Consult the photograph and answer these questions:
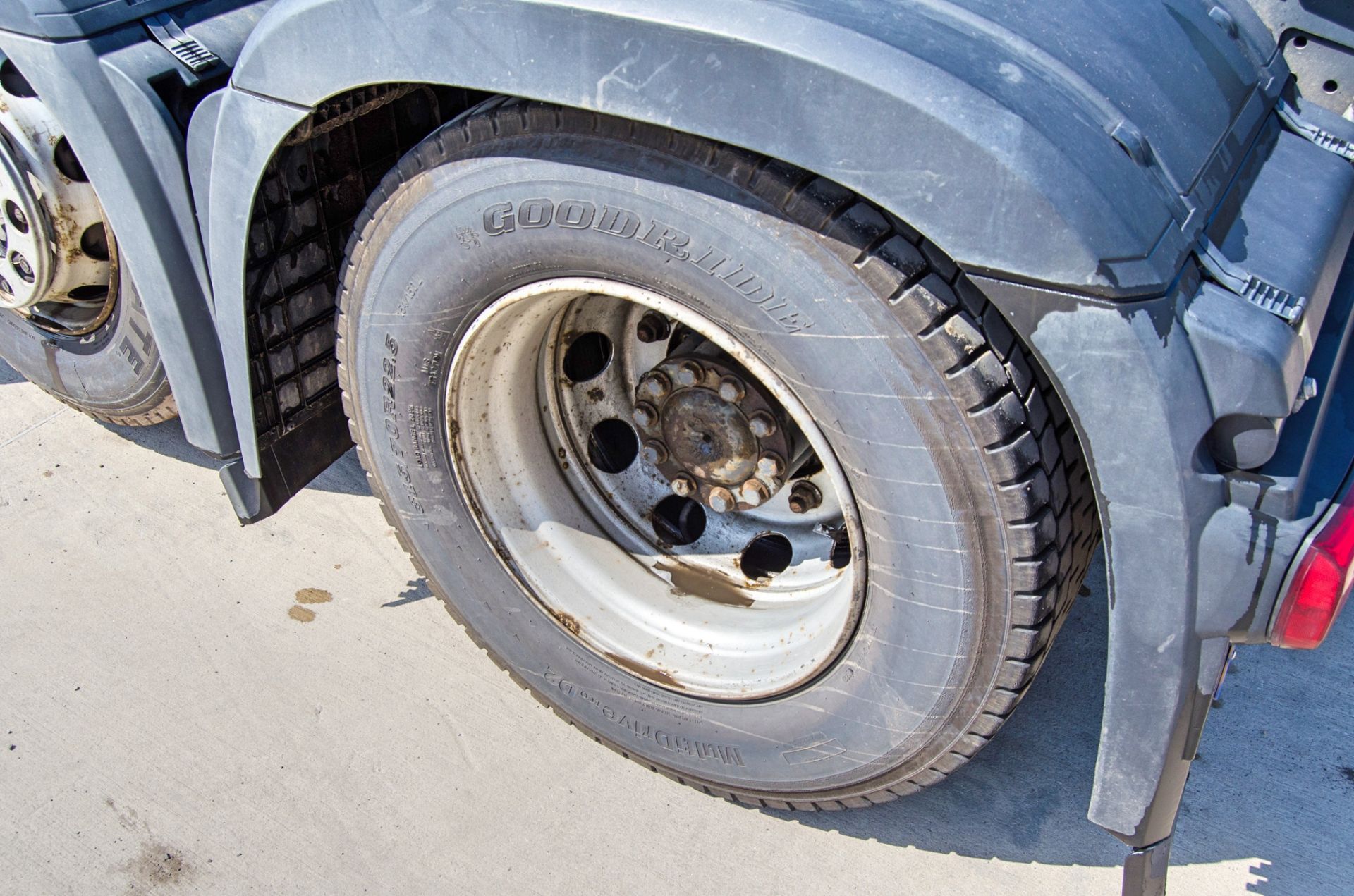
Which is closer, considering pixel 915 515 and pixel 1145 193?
pixel 1145 193

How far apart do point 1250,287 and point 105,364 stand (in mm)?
2694

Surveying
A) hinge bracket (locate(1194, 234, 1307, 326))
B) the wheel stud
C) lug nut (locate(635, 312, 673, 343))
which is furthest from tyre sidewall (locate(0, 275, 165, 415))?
hinge bracket (locate(1194, 234, 1307, 326))

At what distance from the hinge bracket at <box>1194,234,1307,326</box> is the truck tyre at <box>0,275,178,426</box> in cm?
235

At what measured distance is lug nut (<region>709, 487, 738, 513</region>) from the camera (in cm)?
209

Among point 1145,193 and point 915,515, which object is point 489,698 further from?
point 1145,193

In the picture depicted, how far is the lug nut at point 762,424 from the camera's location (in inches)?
77.7

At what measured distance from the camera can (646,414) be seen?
213 centimetres

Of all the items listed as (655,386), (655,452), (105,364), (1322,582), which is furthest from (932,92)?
(105,364)

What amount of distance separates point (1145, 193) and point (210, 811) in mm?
2056

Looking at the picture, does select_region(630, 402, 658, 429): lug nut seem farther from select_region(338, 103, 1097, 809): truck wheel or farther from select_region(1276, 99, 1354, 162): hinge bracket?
select_region(1276, 99, 1354, 162): hinge bracket

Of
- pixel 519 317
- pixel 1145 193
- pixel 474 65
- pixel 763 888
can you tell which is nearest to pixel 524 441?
pixel 519 317

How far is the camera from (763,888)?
6.84 ft

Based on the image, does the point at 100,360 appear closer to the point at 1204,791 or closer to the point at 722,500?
the point at 722,500

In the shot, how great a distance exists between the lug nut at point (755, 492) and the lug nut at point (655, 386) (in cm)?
23
